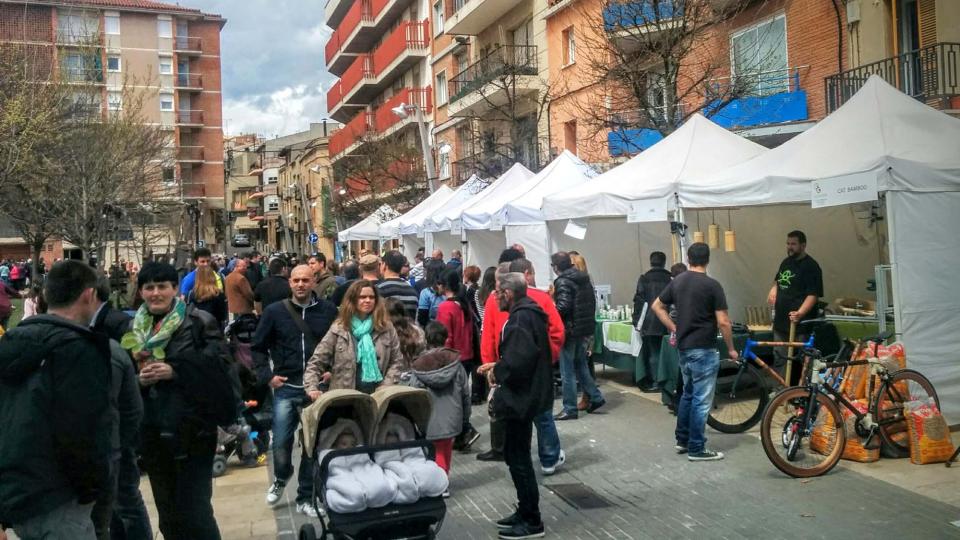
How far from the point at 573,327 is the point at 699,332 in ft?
7.72

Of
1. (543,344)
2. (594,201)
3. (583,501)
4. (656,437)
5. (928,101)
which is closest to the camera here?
(543,344)

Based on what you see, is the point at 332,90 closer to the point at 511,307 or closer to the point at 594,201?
the point at 594,201

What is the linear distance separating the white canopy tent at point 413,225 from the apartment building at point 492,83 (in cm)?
174

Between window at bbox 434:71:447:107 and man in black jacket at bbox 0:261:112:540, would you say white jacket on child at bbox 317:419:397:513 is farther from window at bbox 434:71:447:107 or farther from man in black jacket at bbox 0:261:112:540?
window at bbox 434:71:447:107

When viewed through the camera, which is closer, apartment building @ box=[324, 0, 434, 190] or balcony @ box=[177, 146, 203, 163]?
apartment building @ box=[324, 0, 434, 190]

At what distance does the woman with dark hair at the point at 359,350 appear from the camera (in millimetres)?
6254

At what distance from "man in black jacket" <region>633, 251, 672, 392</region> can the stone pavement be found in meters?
2.12

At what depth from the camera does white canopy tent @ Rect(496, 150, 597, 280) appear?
1449cm

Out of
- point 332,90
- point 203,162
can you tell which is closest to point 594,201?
point 332,90

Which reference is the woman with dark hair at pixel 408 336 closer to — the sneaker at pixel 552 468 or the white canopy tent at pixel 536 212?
the sneaker at pixel 552 468

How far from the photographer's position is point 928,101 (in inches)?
586

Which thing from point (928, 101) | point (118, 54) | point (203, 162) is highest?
point (118, 54)

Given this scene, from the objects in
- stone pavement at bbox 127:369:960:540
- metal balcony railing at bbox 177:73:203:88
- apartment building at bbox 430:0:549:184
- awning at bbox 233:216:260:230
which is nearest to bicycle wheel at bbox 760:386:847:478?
stone pavement at bbox 127:369:960:540

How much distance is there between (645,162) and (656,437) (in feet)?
15.3
